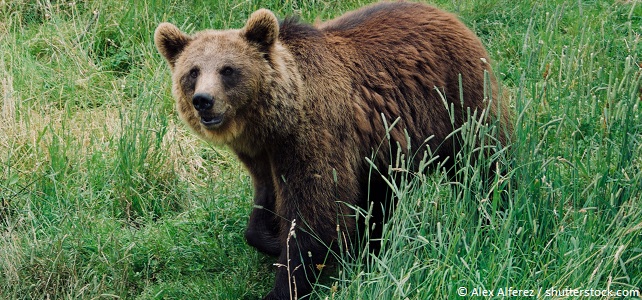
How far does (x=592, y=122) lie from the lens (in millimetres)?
6180

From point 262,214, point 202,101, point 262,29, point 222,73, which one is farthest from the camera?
point 262,214

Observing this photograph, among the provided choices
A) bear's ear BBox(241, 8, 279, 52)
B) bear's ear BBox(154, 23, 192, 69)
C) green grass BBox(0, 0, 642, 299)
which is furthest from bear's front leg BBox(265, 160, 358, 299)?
bear's ear BBox(154, 23, 192, 69)

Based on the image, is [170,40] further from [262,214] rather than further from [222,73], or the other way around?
[262,214]

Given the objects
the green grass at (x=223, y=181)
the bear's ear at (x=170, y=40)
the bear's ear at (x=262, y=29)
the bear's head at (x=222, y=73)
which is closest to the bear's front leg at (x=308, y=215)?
the green grass at (x=223, y=181)

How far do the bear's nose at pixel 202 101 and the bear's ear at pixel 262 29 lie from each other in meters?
0.60

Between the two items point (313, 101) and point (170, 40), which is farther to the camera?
point (170, 40)

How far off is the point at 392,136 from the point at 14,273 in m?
2.67

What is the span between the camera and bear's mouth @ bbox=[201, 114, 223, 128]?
559 cm

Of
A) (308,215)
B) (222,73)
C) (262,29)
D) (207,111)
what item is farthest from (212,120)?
(308,215)

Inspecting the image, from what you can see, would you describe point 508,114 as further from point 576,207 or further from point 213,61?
point 213,61

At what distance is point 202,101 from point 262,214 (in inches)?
47.6

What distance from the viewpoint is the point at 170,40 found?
602 centimetres

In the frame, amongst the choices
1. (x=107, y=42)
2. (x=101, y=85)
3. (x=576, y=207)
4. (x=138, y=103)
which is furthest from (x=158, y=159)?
(x=576, y=207)

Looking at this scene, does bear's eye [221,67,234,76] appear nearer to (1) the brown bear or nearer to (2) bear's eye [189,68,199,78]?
(1) the brown bear
